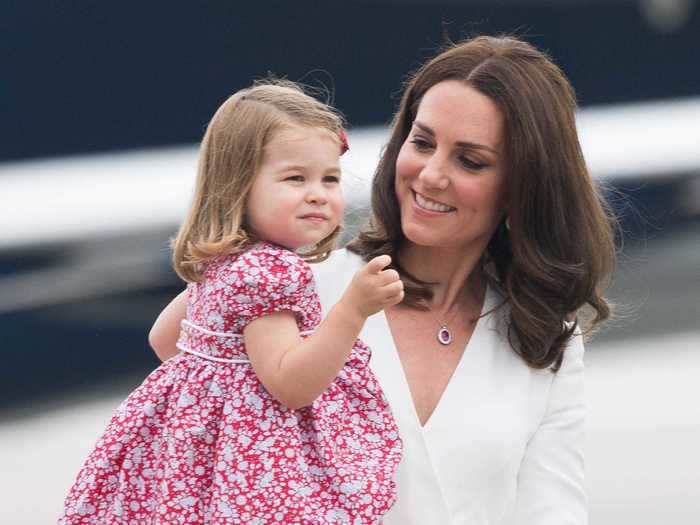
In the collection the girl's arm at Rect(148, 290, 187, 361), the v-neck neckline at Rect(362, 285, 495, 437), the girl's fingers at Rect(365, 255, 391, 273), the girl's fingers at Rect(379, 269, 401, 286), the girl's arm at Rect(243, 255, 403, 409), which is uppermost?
the girl's fingers at Rect(365, 255, 391, 273)

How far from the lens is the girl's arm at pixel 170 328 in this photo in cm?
197

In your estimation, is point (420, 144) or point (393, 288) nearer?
point (393, 288)

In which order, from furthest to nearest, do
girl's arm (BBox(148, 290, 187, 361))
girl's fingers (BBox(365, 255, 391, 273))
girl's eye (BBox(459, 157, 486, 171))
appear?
girl's eye (BBox(459, 157, 486, 171)), girl's arm (BBox(148, 290, 187, 361)), girl's fingers (BBox(365, 255, 391, 273))

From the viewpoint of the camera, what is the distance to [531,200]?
2117mm

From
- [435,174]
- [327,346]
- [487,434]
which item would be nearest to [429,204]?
[435,174]

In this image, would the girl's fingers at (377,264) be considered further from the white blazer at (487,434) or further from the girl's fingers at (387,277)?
the white blazer at (487,434)

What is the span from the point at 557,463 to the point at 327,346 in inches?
23.9

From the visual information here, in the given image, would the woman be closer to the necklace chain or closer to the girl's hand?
the necklace chain

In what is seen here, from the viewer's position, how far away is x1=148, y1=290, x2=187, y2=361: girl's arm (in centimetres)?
197

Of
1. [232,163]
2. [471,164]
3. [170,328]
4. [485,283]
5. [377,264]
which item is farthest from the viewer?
[485,283]

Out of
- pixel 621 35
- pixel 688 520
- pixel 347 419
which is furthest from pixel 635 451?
pixel 347 419

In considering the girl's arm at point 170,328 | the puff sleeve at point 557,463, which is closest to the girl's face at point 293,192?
the girl's arm at point 170,328

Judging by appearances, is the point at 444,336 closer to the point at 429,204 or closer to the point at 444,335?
the point at 444,335

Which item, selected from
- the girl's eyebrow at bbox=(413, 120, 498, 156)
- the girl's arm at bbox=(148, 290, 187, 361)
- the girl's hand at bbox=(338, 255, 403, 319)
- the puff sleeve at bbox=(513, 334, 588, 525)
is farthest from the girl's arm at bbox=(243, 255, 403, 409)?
the puff sleeve at bbox=(513, 334, 588, 525)
